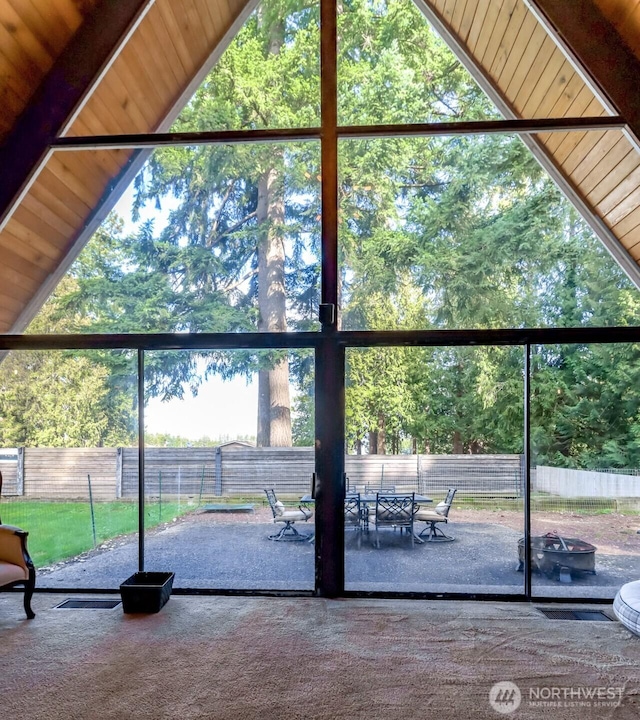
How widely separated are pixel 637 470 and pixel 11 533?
16.4ft

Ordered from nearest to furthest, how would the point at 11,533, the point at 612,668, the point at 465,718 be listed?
the point at 465,718, the point at 612,668, the point at 11,533

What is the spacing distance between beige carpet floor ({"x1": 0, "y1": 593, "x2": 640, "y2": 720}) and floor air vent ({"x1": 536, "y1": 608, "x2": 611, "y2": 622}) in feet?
0.35

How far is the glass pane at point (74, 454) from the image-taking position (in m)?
4.07

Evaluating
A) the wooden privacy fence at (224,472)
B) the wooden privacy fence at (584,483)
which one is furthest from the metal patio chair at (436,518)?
the wooden privacy fence at (584,483)

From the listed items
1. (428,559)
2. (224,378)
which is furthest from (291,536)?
(224,378)

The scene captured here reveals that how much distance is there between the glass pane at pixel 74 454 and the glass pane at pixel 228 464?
218 mm

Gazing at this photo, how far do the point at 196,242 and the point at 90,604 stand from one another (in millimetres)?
3149

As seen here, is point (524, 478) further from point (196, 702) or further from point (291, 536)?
point (196, 702)

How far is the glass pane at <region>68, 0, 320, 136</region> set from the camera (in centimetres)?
398

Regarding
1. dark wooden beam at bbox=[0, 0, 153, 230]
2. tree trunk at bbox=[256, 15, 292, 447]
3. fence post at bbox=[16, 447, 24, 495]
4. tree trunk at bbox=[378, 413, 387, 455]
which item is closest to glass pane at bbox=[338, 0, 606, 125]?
tree trunk at bbox=[256, 15, 292, 447]

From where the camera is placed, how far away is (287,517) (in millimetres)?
3984

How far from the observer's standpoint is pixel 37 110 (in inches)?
150

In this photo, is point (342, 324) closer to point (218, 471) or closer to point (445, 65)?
point (218, 471)

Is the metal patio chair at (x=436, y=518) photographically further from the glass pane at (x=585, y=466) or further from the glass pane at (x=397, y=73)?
the glass pane at (x=397, y=73)
